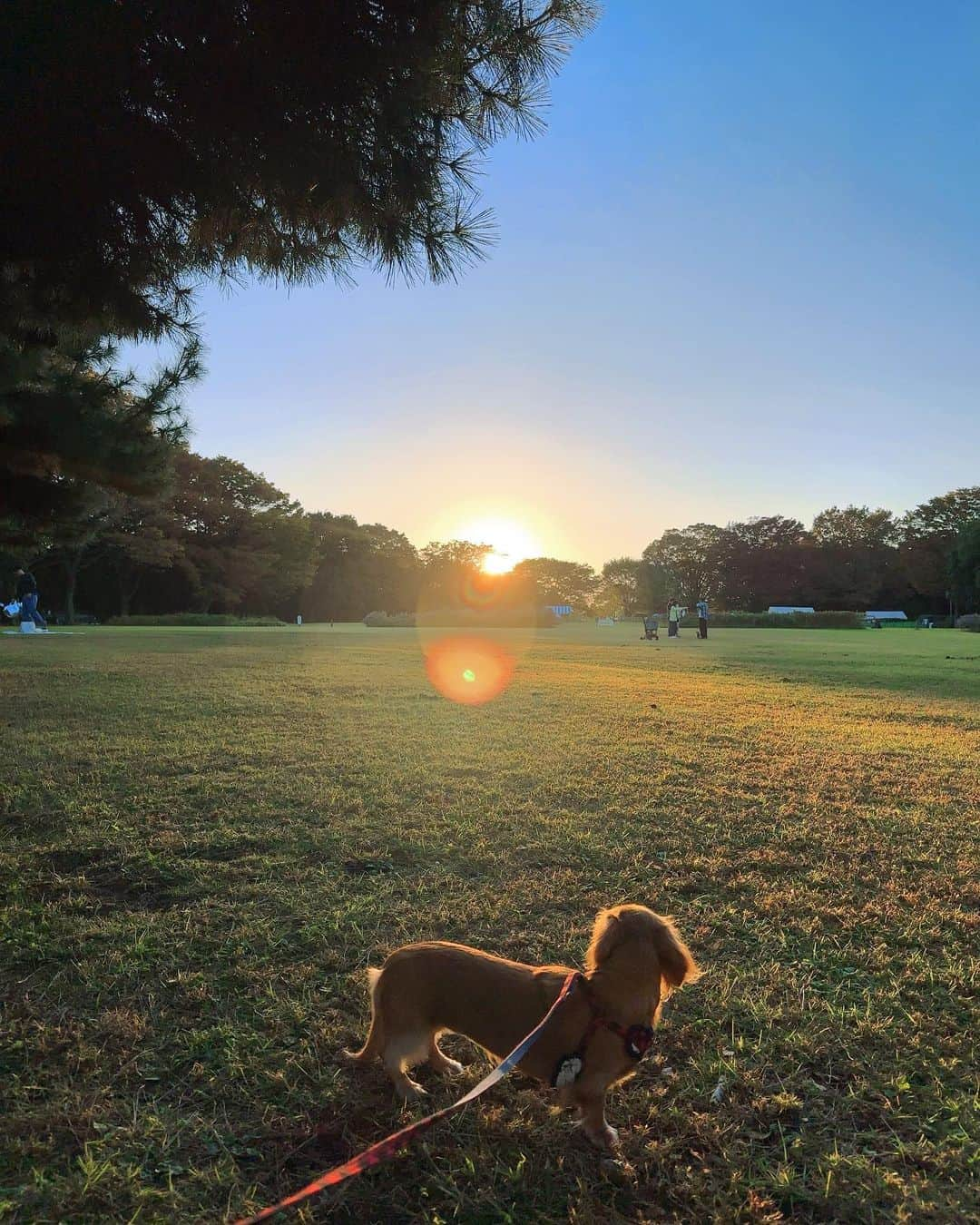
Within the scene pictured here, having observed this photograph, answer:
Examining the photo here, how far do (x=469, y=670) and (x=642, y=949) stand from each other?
10973mm

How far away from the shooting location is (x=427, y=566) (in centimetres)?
6353

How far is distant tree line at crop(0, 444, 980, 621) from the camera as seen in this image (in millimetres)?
43125

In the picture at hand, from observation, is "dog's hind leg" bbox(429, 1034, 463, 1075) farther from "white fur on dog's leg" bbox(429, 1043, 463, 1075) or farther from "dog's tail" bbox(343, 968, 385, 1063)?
"dog's tail" bbox(343, 968, 385, 1063)

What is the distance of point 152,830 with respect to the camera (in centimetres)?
371

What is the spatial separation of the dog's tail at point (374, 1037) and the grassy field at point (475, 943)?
0.06 m

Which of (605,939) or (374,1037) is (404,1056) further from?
(605,939)

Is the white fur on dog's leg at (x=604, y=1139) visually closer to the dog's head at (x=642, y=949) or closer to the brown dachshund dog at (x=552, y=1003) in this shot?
the brown dachshund dog at (x=552, y=1003)

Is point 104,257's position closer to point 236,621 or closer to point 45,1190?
point 45,1190

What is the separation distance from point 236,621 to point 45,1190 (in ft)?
129

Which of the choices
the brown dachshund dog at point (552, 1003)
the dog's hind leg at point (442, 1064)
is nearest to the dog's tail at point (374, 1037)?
the brown dachshund dog at point (552, 1003)

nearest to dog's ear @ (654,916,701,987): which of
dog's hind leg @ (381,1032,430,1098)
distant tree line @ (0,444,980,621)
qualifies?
dog's hind leg @ (381,1032,430,1098)

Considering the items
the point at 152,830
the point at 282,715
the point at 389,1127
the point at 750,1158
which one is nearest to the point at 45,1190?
the point at 389,1127

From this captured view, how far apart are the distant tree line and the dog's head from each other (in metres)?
29.3

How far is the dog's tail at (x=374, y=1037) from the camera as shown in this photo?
1.85m
